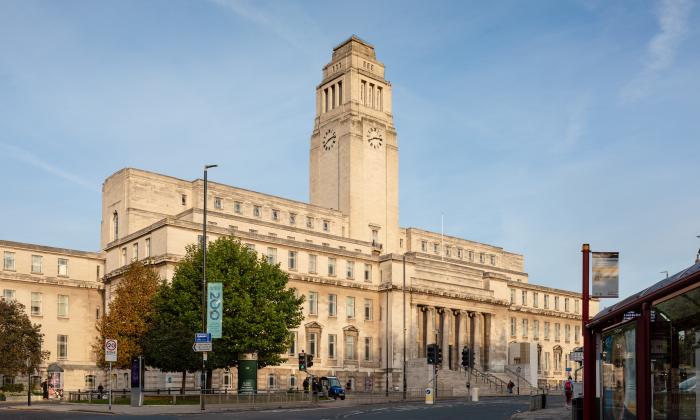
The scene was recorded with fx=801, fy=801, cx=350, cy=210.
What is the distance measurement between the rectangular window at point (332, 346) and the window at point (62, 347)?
26723 mm

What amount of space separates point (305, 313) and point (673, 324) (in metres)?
71.9

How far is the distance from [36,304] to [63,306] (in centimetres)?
311

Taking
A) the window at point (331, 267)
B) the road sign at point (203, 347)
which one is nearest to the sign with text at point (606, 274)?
the road sign at point (203, 347)

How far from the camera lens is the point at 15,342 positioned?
62906mm

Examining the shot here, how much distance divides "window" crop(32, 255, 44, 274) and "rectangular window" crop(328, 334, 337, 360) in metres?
30.1

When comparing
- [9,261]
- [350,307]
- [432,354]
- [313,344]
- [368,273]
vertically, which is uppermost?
[9,261]

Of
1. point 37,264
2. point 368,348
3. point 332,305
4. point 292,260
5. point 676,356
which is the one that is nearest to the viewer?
point 676,356

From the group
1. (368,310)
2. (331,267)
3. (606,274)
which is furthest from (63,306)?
(606,274)

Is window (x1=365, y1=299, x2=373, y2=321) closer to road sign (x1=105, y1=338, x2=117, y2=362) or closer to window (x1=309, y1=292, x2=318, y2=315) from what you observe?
window (x1=309, y1=292, x2=318, y2=315)

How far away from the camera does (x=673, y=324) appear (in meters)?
11.4

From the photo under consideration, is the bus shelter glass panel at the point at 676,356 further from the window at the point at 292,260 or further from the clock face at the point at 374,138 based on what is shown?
the clock face at the point at 374,138

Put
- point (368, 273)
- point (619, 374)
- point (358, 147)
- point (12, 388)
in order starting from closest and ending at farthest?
1. point (619, 374)
2. point (12, 388)
3. point (368, 273)
4. point (358, 147)

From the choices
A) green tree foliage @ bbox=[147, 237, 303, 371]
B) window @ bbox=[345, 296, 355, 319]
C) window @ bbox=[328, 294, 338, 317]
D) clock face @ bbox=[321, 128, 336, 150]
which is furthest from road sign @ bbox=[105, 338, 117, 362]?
clock face @ bbox=[321, 128, 336, 150]

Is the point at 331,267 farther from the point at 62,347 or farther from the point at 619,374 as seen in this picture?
the point at 619,374
